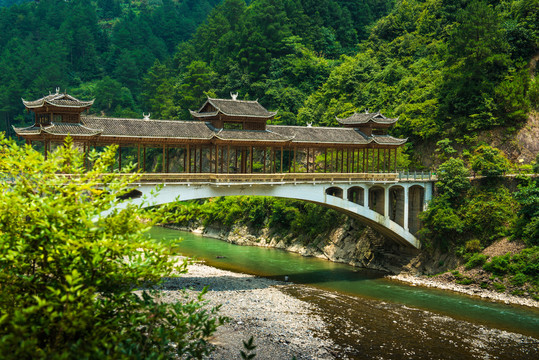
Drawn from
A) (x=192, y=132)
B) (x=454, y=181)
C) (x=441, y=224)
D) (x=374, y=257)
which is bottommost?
(x=374, y=257)

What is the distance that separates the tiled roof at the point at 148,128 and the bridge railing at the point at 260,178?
8.49 ft

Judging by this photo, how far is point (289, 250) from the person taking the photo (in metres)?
45.0

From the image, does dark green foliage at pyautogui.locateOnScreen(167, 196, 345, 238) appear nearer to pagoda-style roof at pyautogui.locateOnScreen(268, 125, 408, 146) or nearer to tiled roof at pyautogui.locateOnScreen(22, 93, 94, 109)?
pagoda-style roof at pyautogui.locateOnScreen(268, 125, 408, 146)

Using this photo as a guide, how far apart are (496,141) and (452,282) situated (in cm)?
1318

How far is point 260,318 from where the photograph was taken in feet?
76.6

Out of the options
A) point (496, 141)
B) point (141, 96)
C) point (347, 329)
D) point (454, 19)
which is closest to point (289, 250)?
point (496, 141)

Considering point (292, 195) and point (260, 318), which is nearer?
point (260, 318)

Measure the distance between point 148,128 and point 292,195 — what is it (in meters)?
9.81

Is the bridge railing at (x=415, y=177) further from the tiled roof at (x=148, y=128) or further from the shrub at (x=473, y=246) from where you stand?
the tiled roof at (x=148, y=128)

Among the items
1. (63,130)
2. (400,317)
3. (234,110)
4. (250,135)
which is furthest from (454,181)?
(63,130)

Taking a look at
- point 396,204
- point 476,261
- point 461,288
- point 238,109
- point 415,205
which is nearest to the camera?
point 461,288

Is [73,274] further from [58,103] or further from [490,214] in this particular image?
[490,214]

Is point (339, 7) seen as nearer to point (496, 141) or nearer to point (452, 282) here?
point (496, 141)

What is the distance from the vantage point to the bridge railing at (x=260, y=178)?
2717cm
